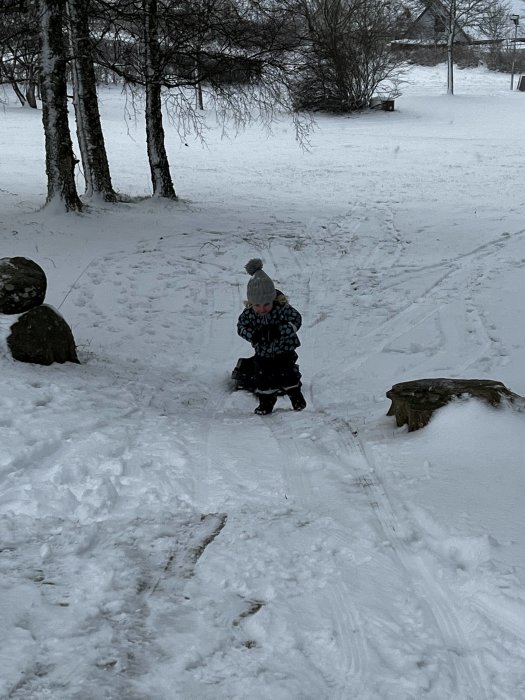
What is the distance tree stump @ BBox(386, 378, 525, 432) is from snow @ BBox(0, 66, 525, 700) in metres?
0.11

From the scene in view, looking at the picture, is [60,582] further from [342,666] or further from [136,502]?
[342,666]

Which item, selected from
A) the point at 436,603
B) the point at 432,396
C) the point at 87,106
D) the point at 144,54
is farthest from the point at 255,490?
the point at 144,54

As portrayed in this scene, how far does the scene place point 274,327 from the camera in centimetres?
616

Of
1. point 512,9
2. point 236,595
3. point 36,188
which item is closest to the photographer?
point 236,595

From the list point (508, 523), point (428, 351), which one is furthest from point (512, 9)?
point (508, 523)

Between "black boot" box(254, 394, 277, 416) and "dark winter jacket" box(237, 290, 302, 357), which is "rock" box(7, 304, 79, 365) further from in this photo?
"black boot" box(254, 394, 277, 416)

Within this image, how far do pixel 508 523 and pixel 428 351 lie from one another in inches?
178

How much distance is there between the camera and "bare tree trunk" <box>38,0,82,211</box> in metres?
10.9

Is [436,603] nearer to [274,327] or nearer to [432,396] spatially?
[432,396]

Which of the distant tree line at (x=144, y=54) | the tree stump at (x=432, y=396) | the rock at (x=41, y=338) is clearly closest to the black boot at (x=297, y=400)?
the tree stump at (x=432, y=396)

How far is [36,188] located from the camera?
16469mm

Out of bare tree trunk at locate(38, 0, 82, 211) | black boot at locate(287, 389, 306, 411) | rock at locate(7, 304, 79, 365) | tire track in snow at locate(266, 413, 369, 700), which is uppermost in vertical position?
bare tree trunk at locate(38, 0, 82, 211)

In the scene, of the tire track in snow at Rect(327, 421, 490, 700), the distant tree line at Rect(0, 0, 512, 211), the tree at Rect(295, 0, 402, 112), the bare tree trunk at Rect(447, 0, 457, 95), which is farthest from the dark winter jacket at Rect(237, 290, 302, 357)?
the bare tree trunk at Rect(447, 0, 457, 95)

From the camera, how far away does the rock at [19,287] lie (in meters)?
6.32
